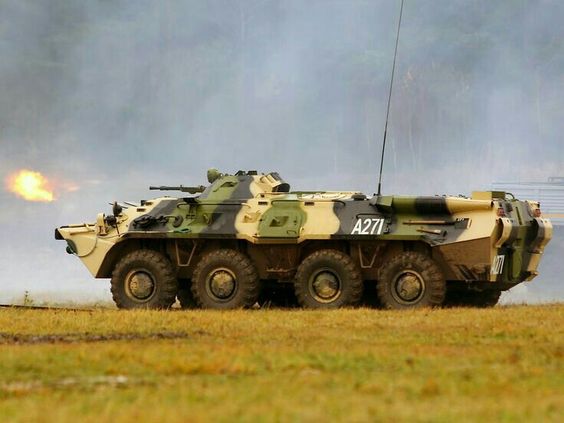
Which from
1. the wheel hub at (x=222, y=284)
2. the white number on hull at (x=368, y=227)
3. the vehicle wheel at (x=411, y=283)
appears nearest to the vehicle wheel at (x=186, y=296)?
the wheel hub at (x=222, y=284)

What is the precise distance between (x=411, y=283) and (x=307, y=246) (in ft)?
9.40

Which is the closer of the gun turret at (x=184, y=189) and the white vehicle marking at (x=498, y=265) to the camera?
the white vehicle marking at (x=498, y=265)

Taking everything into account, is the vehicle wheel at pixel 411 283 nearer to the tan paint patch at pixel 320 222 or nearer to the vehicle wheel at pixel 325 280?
the vehicle wheel at pixel 325 280

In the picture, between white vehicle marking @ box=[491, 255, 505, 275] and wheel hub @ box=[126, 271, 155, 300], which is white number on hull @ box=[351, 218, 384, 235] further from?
wheel hub @ box=[126, 271, 155, 300]

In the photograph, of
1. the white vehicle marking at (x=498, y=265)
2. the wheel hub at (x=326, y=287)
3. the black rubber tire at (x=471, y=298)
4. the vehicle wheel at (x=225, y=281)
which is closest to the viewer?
the white vehicle marking at (x=498, y=265)

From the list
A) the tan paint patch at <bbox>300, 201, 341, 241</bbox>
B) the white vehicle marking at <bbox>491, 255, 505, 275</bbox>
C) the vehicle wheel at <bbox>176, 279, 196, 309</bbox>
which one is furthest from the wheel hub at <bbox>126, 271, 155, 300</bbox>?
the white vehicle marking at <bbox>491, 255, 505, 275</bbox>

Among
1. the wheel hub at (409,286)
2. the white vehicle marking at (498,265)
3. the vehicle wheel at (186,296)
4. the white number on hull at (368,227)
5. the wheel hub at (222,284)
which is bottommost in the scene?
the vehicle wheel at (186,296)

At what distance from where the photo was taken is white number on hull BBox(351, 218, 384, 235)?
27.2m

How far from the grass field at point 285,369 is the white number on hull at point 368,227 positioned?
4.03 m

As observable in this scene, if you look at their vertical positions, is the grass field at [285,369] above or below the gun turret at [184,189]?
below

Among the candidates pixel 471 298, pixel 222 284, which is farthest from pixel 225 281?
pixel 471 298

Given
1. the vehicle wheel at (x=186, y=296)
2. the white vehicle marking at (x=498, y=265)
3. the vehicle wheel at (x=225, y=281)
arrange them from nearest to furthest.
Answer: the white vehicle marking at (x=498, y=265) → the vehicle wheel at (x=225, y=281) → the vehicle wheel at (x=186, y=296)

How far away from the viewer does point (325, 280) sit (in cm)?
2753

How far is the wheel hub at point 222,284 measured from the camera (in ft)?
92.4
